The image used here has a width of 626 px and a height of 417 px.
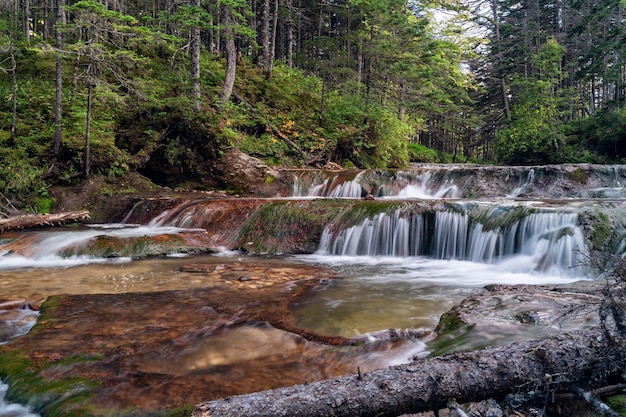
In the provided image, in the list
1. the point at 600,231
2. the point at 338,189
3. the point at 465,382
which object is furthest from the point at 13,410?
the point at 338,189

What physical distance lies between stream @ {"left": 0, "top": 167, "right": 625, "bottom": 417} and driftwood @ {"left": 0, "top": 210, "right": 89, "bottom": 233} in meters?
0.53

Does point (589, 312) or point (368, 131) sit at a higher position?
point (368, 131)

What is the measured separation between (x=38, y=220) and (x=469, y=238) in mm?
10370

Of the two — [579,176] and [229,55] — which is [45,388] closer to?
[579,176]

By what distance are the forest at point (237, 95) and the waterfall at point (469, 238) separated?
22.9ft

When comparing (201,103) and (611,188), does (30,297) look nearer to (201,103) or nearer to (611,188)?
(201,103)

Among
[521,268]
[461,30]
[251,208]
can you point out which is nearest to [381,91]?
[461,30]

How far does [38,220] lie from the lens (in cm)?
992

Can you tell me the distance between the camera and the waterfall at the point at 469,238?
733 centimetres

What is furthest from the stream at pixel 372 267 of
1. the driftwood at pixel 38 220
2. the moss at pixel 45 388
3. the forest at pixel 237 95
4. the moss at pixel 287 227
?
the forest at pixel 237 95

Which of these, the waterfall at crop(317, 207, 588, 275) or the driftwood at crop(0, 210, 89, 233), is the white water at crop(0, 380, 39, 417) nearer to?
the waterfall at crop(317, 207, 588, 275)

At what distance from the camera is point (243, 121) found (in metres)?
16.0

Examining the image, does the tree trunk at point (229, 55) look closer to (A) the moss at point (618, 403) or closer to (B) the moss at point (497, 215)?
(B) the moss at point (497, 215)

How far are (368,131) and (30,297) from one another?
50.3 feet
